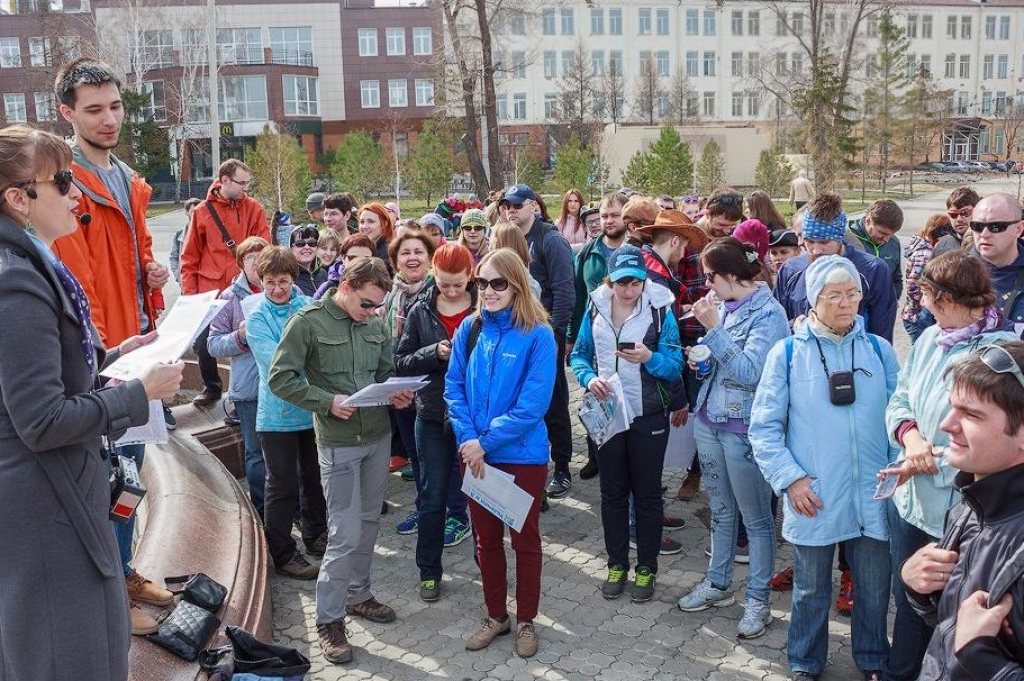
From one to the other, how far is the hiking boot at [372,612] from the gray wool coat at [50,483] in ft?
8.25

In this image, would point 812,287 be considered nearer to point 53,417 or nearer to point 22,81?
point 53,417

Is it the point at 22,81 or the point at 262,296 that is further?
the point at 22,81

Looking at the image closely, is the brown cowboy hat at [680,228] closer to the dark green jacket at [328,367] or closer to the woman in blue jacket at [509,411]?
the woman in blue jacket at [509,411]

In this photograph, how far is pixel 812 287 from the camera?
14.4 ft

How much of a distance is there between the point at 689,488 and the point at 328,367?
326cm

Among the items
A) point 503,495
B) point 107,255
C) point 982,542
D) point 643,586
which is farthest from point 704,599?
point 107,255

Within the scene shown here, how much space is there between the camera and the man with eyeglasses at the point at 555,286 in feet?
24.2

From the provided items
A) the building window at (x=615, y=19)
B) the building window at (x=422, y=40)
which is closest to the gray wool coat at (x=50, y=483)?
the building window at (x=422, y=40)

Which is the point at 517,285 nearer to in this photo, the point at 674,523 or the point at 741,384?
the point at 741,384

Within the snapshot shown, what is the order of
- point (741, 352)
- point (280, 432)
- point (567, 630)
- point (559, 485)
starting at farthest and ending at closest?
point (559, 485), point (280, 432), point (567, 630), point (741, 352)

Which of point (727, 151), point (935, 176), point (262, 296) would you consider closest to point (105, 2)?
point (727, 151)

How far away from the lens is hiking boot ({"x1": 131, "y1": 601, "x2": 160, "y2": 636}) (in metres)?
4.14

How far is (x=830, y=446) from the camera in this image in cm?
427

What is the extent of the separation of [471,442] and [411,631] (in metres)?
1.22
